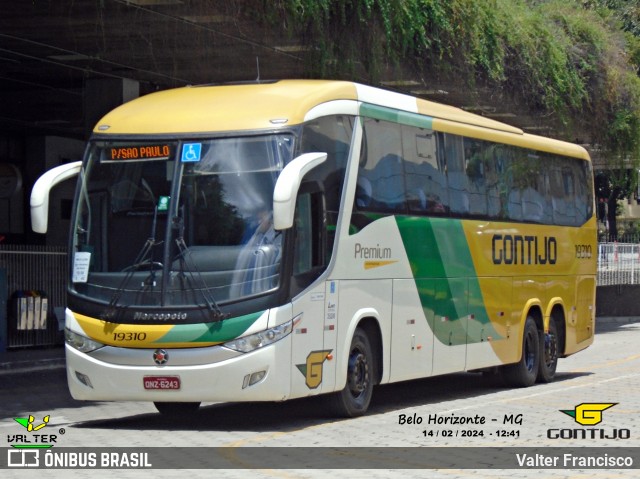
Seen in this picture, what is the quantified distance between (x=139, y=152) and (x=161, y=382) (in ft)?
7.75

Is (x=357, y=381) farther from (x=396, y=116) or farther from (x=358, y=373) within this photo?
(x=396, y=116)

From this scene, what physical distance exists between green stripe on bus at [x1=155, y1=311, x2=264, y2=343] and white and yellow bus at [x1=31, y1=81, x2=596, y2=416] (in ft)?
0.04

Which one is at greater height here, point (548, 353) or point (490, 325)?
point (490, 325)

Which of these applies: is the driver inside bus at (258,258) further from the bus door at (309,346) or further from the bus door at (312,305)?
the bus door at (309,346)

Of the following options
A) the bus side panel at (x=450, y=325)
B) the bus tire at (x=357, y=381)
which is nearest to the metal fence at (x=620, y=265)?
the bus side panel at (x=450, y=325)

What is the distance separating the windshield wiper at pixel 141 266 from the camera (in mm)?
12594

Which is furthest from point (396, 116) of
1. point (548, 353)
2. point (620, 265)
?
point (620, 265)

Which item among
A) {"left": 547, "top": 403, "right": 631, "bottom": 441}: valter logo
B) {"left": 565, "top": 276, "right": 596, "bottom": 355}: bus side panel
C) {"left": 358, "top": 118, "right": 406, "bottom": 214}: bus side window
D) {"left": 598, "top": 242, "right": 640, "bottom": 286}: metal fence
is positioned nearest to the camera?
{"left": 547, "top": 403, "right": 631, "bottom": 441}: valter logo

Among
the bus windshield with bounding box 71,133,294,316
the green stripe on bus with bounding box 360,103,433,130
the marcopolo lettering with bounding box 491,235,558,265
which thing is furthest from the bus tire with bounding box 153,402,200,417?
the marcopolo lettering with bounding box 491,235,558,265

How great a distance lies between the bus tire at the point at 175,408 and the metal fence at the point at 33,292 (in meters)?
10.2

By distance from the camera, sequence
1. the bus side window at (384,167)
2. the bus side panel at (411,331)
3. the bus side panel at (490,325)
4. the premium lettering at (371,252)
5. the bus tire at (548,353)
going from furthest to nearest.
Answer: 1. the bus tire at (548,353)
2. the bus side panel at (490,325)
3. the bus side panel at (411,331)
4. the bus side window at (384,167)
5. the premium lettering at (371,252)

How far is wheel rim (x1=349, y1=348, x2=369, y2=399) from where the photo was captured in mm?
13914

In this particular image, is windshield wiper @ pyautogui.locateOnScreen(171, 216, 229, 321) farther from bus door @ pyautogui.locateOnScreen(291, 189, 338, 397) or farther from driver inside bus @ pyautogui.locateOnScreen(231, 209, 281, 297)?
bus door @ pyautogui.locateOnScreen(291, 189, 338, 397)

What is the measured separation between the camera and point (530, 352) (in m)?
19.1
